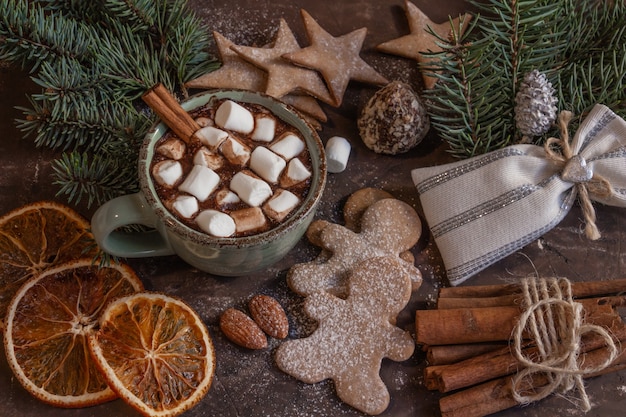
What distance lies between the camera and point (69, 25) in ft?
5.53

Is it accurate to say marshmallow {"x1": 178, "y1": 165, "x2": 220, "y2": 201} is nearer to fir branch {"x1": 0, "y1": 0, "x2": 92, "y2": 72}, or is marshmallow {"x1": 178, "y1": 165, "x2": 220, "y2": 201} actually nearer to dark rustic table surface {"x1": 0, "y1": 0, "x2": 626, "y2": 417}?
dark rustic table surface {"x1": 0, "y1": 0, "x2": 626, "y2": 417}

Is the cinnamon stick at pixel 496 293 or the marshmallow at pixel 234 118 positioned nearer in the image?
the marshmallow at pixel 234 118

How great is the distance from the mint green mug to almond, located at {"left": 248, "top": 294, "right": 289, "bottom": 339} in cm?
7

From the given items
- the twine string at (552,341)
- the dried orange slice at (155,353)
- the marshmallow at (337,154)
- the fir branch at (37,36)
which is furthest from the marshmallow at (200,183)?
the twine string at (552,341)

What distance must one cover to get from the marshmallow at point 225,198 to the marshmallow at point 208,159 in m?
0.05

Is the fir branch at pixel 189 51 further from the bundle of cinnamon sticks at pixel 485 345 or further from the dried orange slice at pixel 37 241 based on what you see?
the bundle of cinnamon sticks at pixel 485 345

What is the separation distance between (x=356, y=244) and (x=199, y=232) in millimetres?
394

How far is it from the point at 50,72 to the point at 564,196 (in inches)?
44.0

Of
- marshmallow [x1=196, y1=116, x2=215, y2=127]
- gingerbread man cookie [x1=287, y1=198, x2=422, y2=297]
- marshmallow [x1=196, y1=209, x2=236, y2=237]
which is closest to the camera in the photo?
marshmallow [x1=196, y1=209, x2=236, y2=237]

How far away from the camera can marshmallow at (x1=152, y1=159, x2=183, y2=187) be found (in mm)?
1475

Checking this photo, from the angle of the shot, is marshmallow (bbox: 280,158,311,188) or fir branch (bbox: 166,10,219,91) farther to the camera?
fir branch (bbox: 166,10,219,91)

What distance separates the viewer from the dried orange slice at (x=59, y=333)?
5.05ft

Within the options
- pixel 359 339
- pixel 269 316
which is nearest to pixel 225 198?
pixel 269 316

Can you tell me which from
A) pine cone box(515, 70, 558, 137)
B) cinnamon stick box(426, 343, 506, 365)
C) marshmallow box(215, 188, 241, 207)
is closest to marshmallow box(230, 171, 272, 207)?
marshmallow box(215, 188, 241, 207)
